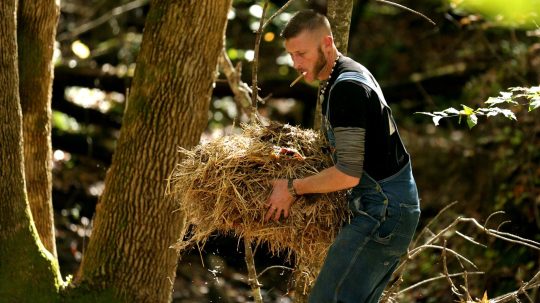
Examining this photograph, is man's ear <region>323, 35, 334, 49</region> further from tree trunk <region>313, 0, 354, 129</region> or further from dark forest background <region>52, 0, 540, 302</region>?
dark forest background <region>52, 0, 540, 302</region>

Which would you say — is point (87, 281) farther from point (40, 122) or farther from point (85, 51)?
point (85, 51)

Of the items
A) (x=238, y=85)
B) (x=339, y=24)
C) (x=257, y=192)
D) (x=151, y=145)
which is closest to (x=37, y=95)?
(x=151, y=145)

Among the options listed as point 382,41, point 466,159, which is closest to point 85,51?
point 466,159

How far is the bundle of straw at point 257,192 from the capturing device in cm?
372

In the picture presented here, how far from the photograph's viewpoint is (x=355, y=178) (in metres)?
3.49

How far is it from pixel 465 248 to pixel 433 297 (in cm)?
66

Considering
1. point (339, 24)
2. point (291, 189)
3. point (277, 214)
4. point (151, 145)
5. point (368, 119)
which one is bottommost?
point (151, 145)

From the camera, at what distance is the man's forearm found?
3.48m

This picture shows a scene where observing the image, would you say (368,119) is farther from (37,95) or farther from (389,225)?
(37,95)

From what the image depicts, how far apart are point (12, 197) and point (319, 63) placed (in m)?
1.98

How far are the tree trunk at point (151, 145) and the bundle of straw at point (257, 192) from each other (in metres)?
1.24

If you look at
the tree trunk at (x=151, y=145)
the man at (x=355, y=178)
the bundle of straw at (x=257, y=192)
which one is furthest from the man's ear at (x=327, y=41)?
the tree trunk at (x=151, y=145)

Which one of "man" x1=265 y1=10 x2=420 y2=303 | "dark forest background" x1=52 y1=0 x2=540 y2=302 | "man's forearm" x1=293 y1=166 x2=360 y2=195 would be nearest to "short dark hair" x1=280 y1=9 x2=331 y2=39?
"man" x1=265 y1=10 x2=420 y2=303

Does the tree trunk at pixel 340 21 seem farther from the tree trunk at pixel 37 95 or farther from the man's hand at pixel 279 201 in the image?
the tree trunk at pixel 37 95
